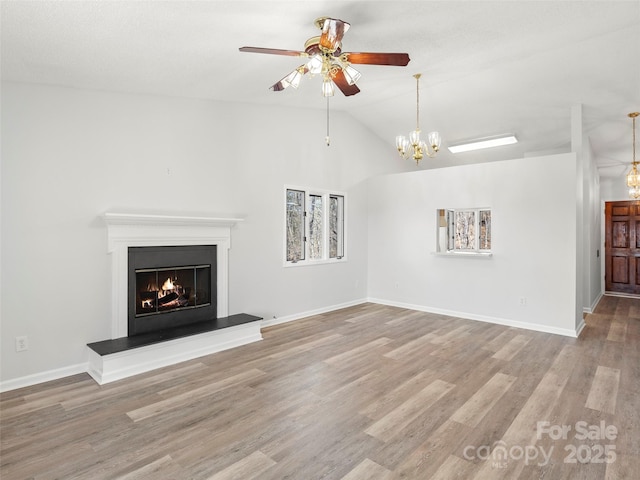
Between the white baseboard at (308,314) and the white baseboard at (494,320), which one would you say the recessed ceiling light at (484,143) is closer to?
the white baseboard at (494,320)

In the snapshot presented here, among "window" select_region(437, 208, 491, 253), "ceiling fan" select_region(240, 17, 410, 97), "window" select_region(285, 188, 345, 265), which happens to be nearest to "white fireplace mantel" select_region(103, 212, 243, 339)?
"window" select_region(285, 188, 345, 265)

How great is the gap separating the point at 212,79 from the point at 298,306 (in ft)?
11.4

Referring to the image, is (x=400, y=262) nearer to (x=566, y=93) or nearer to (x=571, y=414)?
(x=566, y=93)

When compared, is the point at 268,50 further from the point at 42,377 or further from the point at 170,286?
the point at 42,377

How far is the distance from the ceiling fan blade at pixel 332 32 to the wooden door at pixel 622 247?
891cm

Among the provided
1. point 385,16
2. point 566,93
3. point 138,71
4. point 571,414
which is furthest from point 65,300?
point 566,93

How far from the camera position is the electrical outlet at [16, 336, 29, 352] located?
3293 millimetres

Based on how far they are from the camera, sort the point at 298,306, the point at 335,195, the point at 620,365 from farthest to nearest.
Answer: the point at 335,195 < the point at 298,306 < the point at 620,365

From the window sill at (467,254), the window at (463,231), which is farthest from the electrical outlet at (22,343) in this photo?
the window at (463,231)

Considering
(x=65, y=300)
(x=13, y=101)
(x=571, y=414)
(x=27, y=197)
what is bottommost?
(x=571, y=414)

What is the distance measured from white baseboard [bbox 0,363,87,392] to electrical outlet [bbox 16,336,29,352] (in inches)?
10.3

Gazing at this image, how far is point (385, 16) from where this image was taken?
3.06 metres

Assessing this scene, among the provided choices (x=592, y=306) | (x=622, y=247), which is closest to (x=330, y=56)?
(x=592, y=306)

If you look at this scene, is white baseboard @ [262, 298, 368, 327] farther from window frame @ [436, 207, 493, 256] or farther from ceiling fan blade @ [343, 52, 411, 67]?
ceiling fan blade @ [343, 52, 411, 67]
